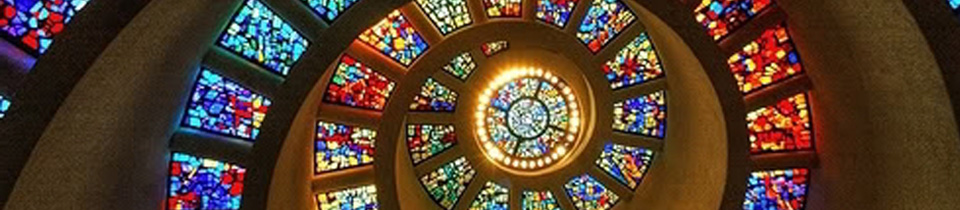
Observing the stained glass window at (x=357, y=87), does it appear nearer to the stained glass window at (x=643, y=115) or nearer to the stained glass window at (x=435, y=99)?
the stained glass window at (x=435, y=99)

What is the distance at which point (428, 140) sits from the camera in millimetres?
13164

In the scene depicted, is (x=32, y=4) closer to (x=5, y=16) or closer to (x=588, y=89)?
(x=5, y=16)

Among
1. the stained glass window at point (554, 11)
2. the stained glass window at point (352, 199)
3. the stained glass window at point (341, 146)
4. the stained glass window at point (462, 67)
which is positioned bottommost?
the stained glass window at point (352, 199)

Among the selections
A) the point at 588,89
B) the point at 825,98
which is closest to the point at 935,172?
the point at 825,98

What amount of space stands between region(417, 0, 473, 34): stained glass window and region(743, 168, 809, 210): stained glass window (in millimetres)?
4468

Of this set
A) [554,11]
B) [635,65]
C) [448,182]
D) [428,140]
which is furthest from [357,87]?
[635,65]

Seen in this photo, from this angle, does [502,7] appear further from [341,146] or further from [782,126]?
[782,126]

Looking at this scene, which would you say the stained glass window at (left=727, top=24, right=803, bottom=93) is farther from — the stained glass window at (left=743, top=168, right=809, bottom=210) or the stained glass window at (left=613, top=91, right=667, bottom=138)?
the stained glass window at (left=613, top=91, right=667, bottom=138)

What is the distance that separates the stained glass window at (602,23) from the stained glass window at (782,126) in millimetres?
2383

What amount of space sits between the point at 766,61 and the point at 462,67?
4636 millimetres

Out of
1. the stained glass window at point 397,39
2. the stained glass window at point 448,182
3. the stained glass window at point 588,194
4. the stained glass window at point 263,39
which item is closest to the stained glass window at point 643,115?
the stained glass window at point 588,194

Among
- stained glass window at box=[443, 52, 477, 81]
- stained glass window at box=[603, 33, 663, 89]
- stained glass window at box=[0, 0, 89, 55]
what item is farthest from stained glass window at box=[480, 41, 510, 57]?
stained glass window at box=[0, 0, 89, 55]

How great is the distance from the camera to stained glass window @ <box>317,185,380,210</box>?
1184 centimetres

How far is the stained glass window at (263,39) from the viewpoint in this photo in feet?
30.1
